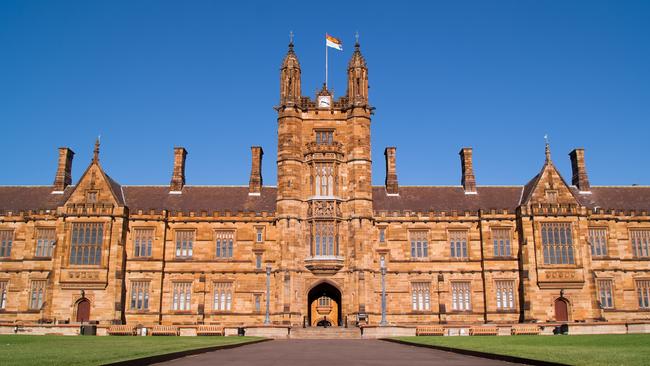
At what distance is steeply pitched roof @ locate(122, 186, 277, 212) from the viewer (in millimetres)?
47469

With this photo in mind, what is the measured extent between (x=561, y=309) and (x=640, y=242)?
8663mm

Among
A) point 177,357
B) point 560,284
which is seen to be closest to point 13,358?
point 177,357

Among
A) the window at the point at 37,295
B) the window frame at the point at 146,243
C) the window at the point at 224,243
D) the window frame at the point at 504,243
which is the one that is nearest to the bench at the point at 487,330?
the window frame at the point at 504,243

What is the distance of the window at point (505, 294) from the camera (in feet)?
145

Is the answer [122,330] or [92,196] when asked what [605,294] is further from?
[92,196]

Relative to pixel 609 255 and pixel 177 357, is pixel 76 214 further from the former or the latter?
pixel 609 255

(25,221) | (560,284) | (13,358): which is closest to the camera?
(13,358)

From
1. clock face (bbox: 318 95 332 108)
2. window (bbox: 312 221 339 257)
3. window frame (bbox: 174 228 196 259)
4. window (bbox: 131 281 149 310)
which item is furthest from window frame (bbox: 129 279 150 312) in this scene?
clock face (bbox: 318 95 332 108)

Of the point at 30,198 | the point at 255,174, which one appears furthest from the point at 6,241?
the point at 255,174

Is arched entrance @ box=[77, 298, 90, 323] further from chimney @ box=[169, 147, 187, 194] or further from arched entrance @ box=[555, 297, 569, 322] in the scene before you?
arched entrance @ box=[555, 297, 569, 322]

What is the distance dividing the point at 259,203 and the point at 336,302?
1004cm

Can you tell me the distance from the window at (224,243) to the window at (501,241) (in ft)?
65.8

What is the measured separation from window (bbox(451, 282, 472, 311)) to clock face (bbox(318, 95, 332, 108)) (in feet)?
55.7

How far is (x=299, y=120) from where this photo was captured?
4650 centimetres
